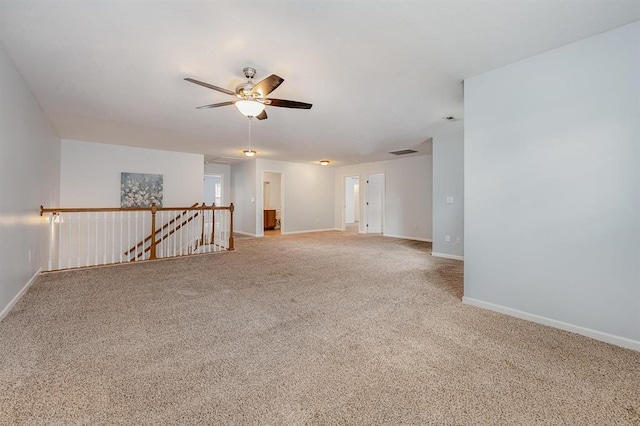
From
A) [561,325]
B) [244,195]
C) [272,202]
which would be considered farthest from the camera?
[272,202]

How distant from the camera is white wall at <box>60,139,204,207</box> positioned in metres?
6.07

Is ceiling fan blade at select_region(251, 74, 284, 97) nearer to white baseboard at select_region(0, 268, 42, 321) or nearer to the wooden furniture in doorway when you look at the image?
white baseboard at select_region(0, 268, 42, 321)

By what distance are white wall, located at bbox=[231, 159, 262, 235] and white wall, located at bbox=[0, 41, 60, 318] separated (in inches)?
184

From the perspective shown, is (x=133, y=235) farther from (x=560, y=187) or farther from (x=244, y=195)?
(x=560, y=187)

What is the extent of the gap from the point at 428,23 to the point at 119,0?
2170 millimetres

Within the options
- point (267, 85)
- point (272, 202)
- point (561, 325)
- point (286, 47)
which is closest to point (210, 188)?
point (272, 202)

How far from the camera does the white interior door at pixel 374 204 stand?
9.27 metres

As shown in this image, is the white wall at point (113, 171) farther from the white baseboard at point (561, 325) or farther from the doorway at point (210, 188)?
the white baseboard at point (561, 325)

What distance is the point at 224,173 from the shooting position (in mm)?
9734

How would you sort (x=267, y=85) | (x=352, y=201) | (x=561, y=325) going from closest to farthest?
(x=561, y=325) < (x=267, y=85) < (x=352, y=201)

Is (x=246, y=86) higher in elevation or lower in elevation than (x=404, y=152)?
lower

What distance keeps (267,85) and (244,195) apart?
6518mm

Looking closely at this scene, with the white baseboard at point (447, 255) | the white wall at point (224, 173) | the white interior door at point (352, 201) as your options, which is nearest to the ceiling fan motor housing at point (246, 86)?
the white baseboard at point (447, 255)

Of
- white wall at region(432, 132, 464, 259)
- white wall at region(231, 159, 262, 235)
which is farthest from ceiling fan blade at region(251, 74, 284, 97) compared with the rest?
white wall at region(231, 159, 262, 235)
